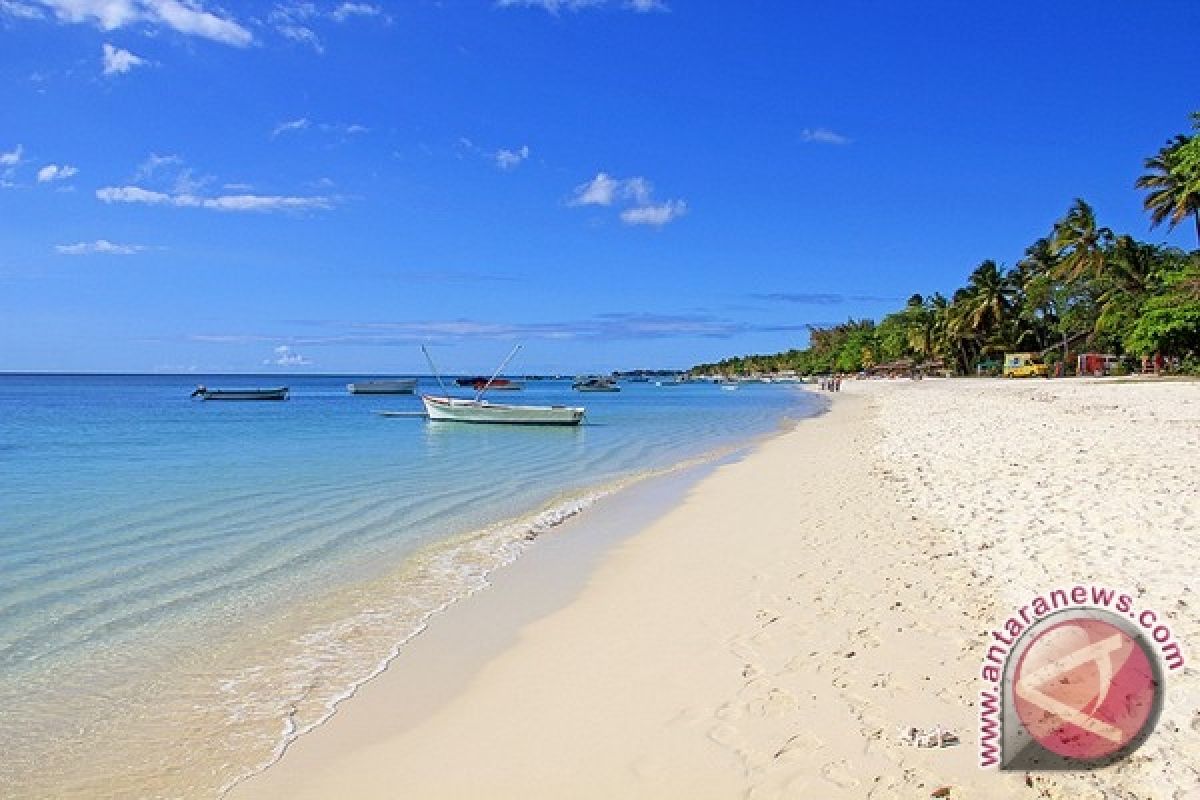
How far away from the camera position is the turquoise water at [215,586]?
5.12 meters

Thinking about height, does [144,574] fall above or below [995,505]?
below

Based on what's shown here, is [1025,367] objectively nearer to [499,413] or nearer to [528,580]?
[499,413]

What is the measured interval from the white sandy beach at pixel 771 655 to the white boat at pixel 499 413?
2422cm

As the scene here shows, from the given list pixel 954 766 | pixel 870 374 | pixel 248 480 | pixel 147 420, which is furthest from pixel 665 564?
pixel 870 374

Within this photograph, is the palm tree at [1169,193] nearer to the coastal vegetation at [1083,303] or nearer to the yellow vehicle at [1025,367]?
the coastal vegetation at [1083,303]

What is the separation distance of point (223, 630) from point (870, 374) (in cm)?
12007

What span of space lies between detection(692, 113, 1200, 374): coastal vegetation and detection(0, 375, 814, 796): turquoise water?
1082 inches

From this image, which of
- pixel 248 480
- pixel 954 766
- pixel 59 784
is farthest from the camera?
pixel 248 480

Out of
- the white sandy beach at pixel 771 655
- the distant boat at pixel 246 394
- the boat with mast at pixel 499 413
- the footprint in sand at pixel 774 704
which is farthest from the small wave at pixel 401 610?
the distant boat at pixel 246 394

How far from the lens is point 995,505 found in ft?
32.1

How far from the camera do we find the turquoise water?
512 cm

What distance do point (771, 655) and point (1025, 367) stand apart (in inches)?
2721

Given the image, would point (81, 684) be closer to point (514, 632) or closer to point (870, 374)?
point (514, 632)

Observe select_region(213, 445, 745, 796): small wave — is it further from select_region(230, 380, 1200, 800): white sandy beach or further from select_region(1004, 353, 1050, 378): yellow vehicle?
select_region(1004, 353, 1050, 378): yellow vehicle
